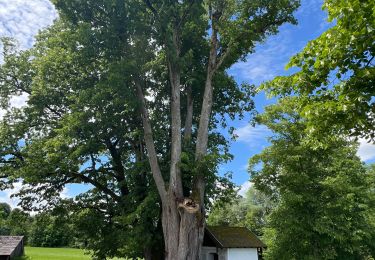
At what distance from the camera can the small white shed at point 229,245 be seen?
2413cm

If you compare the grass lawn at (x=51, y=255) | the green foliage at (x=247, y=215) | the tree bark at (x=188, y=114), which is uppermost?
the green foliage at (x=247, y=215)

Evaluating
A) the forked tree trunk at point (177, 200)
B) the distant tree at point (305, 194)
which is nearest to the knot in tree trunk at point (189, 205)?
the forked tree trunk at point (177, 200)

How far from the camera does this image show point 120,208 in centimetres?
1611

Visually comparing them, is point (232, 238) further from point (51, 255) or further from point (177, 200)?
point (51, 255)

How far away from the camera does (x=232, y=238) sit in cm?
2536

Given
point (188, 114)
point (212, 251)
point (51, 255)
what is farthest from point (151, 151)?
point (51, 255)

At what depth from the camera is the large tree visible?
488 inches

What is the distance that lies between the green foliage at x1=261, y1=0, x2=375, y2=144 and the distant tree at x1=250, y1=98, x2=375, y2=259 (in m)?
10.7

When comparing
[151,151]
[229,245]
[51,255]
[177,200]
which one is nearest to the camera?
[177,200]

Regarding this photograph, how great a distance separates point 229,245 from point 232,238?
56.5 inches

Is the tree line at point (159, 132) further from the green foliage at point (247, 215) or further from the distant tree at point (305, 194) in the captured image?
the green foliage at point (247, 215)

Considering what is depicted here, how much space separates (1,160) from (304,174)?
15772mm

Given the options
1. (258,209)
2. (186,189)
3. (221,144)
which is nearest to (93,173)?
(186,189)

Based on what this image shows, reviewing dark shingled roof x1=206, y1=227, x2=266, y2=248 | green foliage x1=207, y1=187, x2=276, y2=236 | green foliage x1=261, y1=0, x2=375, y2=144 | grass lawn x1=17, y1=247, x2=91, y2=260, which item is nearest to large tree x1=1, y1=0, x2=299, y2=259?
green foliage x1=261, y1=0, x2=375, y2=144
